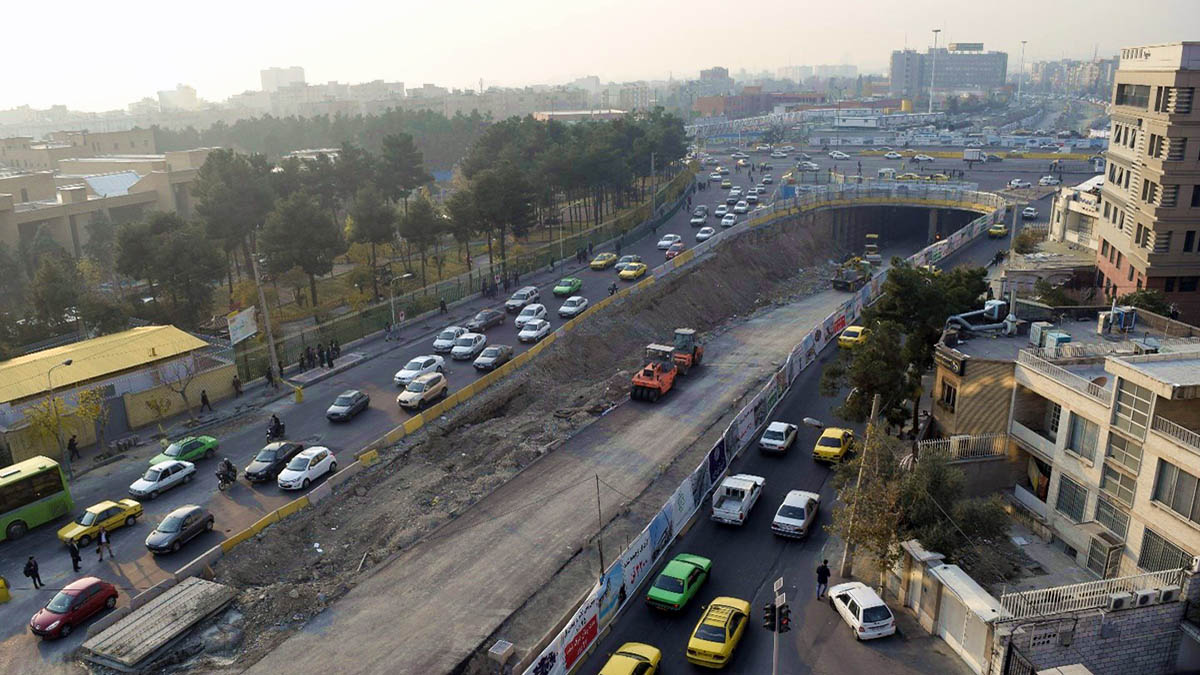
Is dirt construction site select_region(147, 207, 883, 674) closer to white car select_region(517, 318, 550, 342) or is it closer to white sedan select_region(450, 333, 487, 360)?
white car select_region(517, 318, 550, 342)

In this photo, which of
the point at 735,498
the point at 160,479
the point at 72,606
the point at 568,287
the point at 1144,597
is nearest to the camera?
the point at 1144,597

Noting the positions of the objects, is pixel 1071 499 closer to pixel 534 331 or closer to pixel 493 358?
pixel 493 358

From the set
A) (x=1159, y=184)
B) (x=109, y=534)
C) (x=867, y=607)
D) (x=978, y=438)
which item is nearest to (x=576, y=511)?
(x=867, y=607)

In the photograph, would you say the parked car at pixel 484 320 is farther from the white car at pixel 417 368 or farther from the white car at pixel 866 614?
the white car at pixel 866 614

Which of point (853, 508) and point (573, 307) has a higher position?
point (853, 508)

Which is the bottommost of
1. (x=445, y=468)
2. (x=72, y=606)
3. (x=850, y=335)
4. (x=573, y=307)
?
(x=445, y=468)

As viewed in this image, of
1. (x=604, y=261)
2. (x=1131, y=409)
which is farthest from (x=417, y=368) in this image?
(x=1131, y=409)

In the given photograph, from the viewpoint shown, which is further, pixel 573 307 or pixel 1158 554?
pixel 573 307
